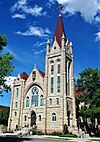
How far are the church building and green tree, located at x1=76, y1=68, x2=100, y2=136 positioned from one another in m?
2.25

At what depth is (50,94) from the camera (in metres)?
46.3

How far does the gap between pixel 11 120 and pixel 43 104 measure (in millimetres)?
10307

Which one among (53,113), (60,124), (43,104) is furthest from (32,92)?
(60,124)

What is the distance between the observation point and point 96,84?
45625 millimetres

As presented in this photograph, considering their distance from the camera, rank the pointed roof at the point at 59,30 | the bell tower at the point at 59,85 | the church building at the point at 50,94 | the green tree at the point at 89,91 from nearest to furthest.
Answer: the green tree at the point at 89,91, the bell tower at the point at 59,85, the church building at the point at 50,94, the pointed roof at the point at 59,30

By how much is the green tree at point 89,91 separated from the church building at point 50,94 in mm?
2254

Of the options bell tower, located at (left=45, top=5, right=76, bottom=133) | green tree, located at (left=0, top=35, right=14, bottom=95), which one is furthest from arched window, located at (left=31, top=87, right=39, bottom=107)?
green tree, located at (left=0, top=35, right=14, bottom=95)

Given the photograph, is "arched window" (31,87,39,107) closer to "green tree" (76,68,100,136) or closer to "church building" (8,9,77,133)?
"church building" (8,9,77,133)

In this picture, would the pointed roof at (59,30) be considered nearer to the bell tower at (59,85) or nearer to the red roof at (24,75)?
the bell tower at (59,85)

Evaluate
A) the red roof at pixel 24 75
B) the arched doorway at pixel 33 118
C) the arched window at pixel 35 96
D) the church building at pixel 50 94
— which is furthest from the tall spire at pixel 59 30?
the arched doorway at pixel 33 118

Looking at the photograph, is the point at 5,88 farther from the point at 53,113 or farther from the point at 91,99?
the point at 91,99

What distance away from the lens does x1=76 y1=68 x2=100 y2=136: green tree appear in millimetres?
42500

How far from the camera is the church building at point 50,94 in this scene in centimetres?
4372

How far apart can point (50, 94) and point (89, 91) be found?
873 cm
